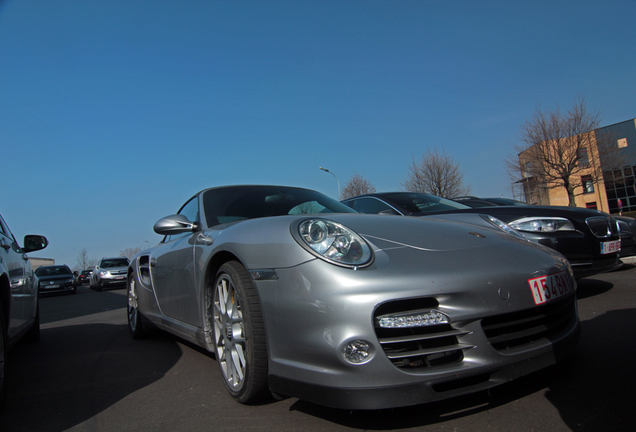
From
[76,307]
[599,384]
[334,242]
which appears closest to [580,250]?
[599,384]

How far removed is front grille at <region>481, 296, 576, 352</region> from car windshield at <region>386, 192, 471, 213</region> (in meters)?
3.24

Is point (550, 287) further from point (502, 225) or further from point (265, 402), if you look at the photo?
point (265, 402)

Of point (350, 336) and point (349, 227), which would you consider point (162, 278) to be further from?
point (350, 336)

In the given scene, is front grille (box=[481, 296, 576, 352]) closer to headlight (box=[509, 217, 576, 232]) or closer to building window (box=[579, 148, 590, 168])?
headlight (box=[509, 217, 576, 232])

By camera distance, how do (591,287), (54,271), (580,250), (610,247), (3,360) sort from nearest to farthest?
(3,360)
(580,250)
(610,247)
(591,287)
(54,271)

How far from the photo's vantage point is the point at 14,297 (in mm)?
3141

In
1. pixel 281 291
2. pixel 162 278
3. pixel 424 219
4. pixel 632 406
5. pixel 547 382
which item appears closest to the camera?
pixel 632 406

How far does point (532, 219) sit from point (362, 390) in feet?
11.6

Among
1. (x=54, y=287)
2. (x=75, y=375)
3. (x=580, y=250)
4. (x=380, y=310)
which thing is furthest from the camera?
(x=54, y=287)

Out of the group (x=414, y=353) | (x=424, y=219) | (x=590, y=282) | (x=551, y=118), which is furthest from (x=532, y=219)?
(x=551, y=118)

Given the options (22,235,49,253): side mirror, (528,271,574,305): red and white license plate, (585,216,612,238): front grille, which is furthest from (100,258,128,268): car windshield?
(528,271,574,305): red and white license plate

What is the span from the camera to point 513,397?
2012 millimetres

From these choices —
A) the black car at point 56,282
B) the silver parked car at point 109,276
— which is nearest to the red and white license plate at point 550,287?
the silver parked car at point 109,276

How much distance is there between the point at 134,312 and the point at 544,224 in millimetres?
4436
